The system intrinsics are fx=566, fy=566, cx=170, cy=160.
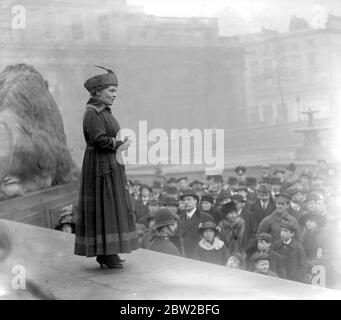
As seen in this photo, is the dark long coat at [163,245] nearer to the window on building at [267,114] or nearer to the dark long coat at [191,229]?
the dark long coat at [191,229]

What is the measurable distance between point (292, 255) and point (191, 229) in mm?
1011

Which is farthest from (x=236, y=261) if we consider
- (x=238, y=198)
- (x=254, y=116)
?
(x=254, y=116)

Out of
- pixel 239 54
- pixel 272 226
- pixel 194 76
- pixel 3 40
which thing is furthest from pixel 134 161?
pixel 272 226

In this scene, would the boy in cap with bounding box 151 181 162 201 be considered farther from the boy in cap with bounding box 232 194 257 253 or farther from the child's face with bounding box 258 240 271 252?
the child's face with bounding box 258 240 271 252

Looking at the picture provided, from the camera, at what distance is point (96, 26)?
607cm

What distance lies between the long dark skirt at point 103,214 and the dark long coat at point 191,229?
1.14 meters

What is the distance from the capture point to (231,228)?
16.4 feet

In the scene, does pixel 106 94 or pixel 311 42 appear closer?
pixel 106 94

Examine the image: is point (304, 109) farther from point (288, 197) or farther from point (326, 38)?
point (288, 197)

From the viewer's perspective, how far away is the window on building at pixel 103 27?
233 inches

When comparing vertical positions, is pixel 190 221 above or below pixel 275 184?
below

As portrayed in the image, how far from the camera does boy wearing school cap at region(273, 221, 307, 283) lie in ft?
13.2

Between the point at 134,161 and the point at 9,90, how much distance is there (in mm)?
1888

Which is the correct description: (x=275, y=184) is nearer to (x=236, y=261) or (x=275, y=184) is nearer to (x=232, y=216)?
(x=232, y=216)
